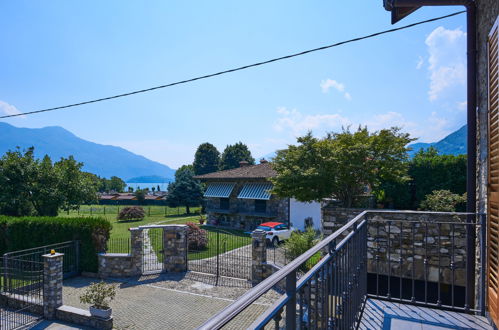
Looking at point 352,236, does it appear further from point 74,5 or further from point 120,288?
point 120,288

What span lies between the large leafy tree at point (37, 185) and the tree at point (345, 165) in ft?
46.2

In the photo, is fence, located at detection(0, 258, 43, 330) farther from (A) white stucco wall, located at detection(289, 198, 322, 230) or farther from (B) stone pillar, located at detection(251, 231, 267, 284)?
(A) white stucco wall, located at detection(289, 198, 322, 230)

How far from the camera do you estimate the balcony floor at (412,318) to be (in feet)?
10.7

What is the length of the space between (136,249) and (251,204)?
38.2ft

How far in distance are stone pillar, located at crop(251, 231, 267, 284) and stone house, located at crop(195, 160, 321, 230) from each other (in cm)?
902

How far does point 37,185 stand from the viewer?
17453 mm

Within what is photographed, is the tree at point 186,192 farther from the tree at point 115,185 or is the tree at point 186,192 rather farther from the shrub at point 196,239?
the tree at point 115,185

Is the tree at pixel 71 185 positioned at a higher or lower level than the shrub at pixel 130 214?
higher

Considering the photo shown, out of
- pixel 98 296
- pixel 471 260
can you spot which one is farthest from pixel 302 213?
pixel 471 260

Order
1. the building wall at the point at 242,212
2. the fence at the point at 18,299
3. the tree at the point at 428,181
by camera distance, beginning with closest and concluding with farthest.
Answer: the fence at the point at 18,299, the tree at the point at 428,181, the building wall at the point at 242,212

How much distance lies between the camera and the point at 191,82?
26.2 feet

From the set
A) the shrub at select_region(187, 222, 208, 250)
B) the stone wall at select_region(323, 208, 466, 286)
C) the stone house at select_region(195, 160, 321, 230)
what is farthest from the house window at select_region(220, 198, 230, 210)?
the stone wall at select_region(323, 208, 466, 286)

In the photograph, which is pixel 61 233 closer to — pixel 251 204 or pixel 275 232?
pixel 275 232

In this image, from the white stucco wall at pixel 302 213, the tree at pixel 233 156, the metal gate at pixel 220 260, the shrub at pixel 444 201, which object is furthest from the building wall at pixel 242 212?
the tree at pixel 233 156
